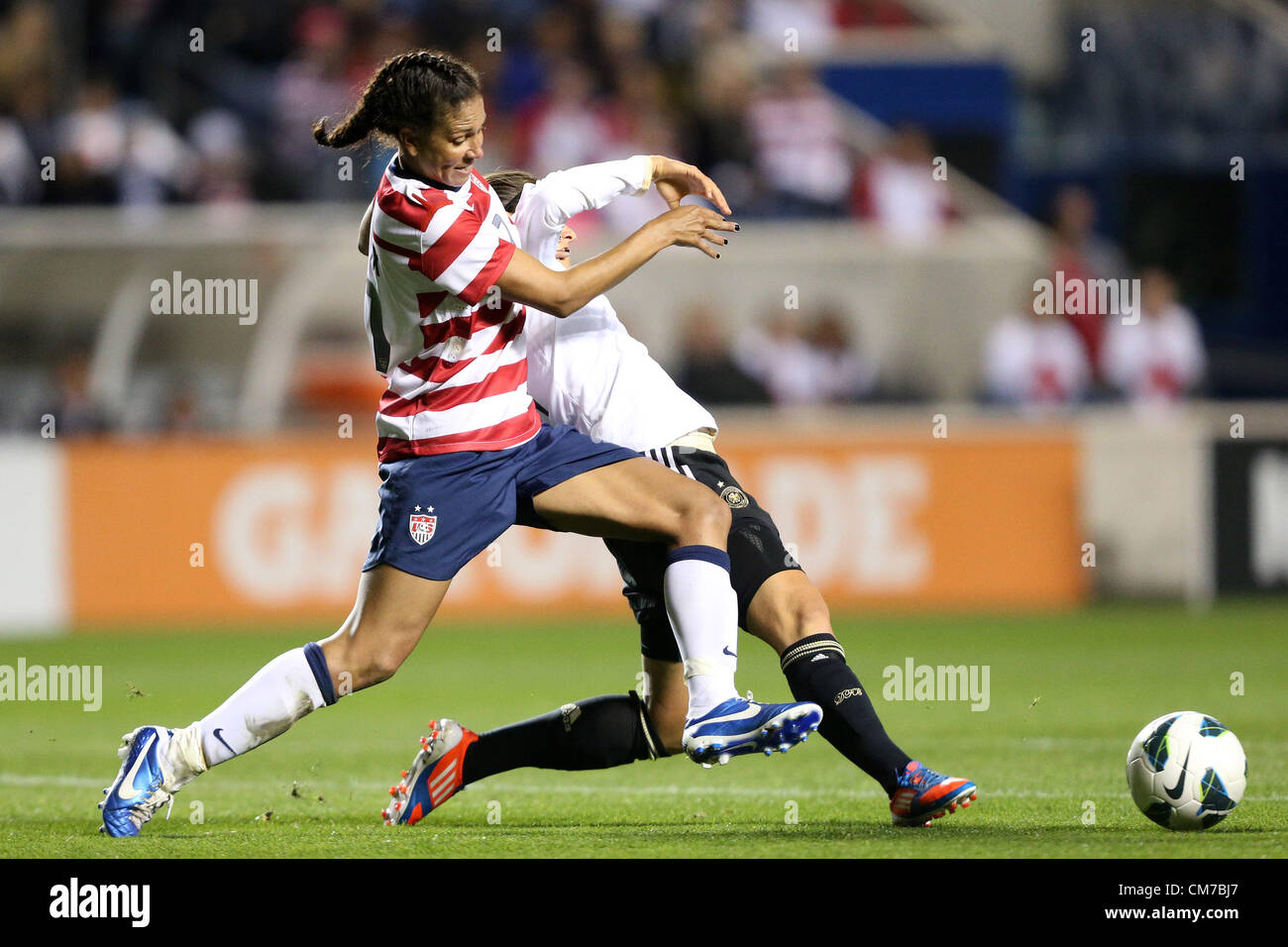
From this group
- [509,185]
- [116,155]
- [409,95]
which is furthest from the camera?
[116,155]

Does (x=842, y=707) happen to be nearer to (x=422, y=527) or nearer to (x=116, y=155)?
(x=422, y=527)

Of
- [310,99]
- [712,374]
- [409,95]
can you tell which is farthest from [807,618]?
[310,99]

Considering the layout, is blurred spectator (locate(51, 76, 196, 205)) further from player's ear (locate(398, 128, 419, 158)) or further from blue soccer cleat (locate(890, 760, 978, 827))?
blue soccer cleat (locate(890, 760, 978, 827))

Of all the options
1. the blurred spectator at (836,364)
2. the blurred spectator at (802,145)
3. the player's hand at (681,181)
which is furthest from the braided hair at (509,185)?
the blurred spectator at (802,145)

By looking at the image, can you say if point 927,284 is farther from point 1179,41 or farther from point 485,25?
point 1179,41

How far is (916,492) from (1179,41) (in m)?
9.63

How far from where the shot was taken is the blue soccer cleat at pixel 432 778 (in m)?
5.70

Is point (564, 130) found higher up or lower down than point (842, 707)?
higher up

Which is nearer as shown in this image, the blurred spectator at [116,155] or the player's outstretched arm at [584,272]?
the player's outstretched arm at [584,272]

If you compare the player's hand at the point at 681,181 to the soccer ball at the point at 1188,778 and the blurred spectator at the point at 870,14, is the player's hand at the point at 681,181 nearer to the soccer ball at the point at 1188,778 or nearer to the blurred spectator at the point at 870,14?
the soccer ball at the point at 1188,778

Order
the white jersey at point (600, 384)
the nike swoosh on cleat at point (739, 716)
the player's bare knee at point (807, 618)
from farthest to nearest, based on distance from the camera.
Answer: the white jersey at point (600, 384) → the player's bare knee at point (807, 618) → the nike swoosh on cleat at point (739, 716)

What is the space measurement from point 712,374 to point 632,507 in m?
8.71

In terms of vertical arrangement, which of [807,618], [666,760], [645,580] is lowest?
[666,760]

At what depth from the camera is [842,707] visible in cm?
533
